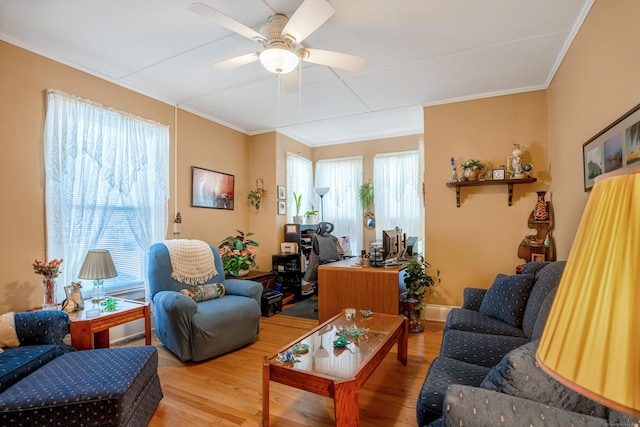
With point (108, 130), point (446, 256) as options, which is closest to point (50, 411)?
point (108, 130)

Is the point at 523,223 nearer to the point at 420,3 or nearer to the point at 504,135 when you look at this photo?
the point at 504,135

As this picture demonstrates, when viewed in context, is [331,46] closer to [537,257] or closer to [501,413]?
[501,413]

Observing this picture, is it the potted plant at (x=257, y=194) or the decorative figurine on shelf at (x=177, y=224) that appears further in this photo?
the potted plant at (x=257, y=194)

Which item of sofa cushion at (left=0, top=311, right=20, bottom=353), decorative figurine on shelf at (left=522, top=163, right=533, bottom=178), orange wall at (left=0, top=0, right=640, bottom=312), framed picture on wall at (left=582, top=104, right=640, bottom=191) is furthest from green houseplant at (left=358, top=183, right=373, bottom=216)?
sofa cushion at (left=0, top=311, right=20, bottom=353)

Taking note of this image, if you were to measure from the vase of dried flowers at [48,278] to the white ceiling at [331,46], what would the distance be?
1799mm

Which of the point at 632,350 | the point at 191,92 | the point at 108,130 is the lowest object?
the point at 632,350

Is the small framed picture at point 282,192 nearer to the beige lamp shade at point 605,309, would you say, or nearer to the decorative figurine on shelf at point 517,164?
the decorative figurine on shelf at point 517,164

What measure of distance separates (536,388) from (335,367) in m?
1.03

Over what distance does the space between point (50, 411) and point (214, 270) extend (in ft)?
6.53

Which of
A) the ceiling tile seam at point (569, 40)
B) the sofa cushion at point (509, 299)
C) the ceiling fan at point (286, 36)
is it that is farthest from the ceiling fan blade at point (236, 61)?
the sofa cushion at point (509, 299)

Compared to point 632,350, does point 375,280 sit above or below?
below

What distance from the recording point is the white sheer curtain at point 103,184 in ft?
8.86

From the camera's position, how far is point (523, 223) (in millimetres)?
3500

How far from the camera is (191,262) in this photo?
10.9ft
